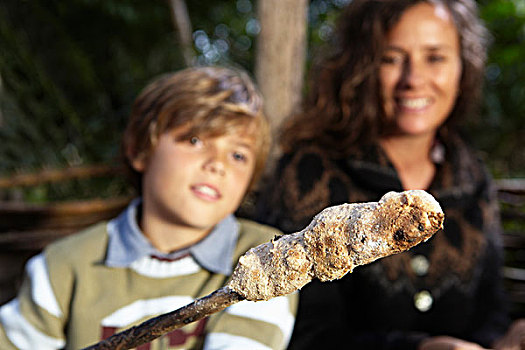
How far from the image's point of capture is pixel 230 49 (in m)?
8.13

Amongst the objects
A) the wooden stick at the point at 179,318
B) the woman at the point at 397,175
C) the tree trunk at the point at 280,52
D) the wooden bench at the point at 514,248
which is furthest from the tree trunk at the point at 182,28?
the wooden stick at the point at 179,318

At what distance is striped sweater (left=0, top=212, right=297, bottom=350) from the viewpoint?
129 cm

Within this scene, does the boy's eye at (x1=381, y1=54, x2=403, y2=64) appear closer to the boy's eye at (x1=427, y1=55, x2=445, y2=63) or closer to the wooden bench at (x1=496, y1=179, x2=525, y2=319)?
the boy's eye at (x1=427, y1=55, x2=445, y2=63)

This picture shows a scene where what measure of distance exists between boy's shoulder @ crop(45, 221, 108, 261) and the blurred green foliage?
3.74ft

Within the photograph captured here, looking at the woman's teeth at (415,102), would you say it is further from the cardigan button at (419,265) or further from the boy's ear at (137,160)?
the boy's ear at (137,160)

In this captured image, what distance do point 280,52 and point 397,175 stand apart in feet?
8.35

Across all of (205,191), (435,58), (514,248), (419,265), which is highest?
(435,58)

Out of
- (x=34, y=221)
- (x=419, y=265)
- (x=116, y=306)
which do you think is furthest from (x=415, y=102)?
(x=34, y=221)

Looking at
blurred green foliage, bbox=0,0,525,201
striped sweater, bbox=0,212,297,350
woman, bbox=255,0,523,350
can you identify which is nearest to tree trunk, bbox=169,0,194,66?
blurred green foliage, bbox=0,0,525,201

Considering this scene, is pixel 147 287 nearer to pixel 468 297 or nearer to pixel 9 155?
pixel 468 297

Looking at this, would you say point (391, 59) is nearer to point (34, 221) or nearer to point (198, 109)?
point (198, 109)

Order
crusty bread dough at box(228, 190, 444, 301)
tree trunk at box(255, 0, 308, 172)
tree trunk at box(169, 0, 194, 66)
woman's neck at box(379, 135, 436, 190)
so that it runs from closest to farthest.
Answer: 1. crusty bread dough at box(228, 190, 444, 301)
2. woman's neck at box(379, 135, 436, 190)
3. tree trunk at box(255, 0, 308, 172)
4. tree trunk at box(169, 0, 194, 66)

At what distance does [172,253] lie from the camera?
1449 millimetres

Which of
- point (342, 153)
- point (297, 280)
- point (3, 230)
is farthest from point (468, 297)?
point (3, 230)
